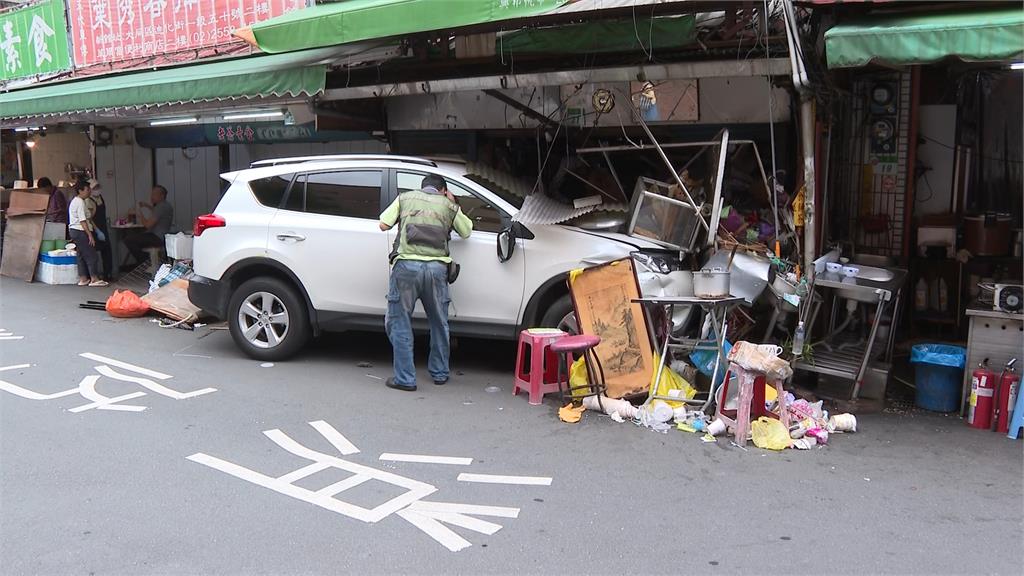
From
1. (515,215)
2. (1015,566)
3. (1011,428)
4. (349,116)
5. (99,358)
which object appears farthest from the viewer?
(349,116)

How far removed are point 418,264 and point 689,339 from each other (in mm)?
2195

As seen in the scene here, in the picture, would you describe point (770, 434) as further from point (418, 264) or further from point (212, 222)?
point (212, 222)

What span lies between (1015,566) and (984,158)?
19.0 ft

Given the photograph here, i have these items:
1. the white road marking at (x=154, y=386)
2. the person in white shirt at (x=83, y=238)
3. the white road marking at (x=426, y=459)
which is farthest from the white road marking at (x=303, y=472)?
the person in white shirt at (x=83, y=238)

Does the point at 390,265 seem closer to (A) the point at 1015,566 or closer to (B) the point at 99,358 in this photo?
(B) the point at 99,358

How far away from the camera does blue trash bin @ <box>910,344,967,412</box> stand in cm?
582

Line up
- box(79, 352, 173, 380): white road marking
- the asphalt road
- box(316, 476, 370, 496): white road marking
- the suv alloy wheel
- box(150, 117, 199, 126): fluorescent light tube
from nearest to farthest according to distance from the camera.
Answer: the asphalt road
box(316, 476, 370, 496): white road marking
box(79, 352, 173, 380): white road marking
the suv alloy wheel
box(150, 117, 199, 126): fluorescent light tube

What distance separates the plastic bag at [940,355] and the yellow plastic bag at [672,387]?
1.69 meters

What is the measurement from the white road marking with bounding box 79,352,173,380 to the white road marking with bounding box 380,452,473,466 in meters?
2.94

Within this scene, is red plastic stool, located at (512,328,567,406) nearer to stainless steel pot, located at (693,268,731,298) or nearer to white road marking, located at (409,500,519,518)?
stainless steel pot, located at (693,268,731,298)

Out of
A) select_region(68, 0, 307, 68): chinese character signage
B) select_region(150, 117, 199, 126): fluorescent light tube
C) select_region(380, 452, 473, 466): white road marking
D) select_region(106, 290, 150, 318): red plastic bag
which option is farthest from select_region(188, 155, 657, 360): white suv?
select_region(68, 0, 307, 68): chinese character signage

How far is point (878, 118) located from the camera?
764cm

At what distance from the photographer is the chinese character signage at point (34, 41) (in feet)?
46.4

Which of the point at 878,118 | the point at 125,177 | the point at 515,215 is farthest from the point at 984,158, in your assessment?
the point at 125,177
